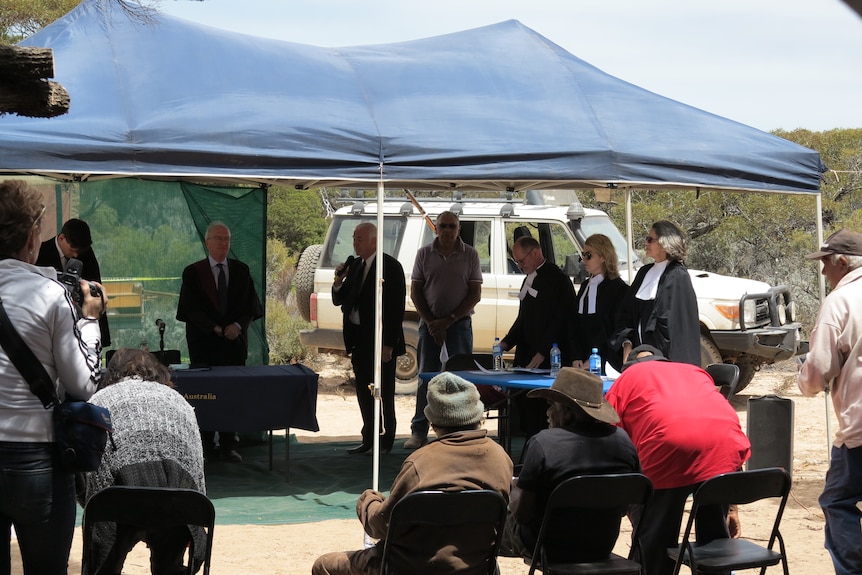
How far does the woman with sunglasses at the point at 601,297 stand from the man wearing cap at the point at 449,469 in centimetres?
372

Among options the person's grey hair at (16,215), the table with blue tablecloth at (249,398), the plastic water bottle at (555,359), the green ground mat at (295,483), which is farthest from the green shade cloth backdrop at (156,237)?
the person's grey hair at (16,215)

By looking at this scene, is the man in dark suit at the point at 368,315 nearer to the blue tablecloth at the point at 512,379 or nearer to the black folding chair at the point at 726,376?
the blue tablecloth at the point at 512,379

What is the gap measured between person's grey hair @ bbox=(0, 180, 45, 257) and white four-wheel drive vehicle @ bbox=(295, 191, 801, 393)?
773 centimetres

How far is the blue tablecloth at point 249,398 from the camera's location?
7406 mm

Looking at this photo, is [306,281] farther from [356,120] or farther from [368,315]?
[356,120]

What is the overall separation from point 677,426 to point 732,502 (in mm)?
451

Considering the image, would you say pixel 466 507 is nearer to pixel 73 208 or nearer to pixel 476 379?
pixel 476 379

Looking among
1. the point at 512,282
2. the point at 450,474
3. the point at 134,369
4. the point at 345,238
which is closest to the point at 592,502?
the point at 450,474

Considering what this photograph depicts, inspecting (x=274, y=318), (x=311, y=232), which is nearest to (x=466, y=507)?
(x=274, y=318)

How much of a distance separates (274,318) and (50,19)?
17.7 feet

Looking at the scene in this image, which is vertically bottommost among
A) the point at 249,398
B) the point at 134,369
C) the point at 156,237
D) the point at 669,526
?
the point at 669,526

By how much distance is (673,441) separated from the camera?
15.3ft

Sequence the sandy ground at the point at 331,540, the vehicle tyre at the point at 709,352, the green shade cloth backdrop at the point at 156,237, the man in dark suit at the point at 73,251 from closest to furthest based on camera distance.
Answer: the sandy ground at the point at 331,540 → the man in dark suit at the point at 73,251 → the green shade cloth backdrop at the point at 156,237 → the vehicle tyre at the point at 709,352

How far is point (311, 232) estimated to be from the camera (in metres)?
27.5
